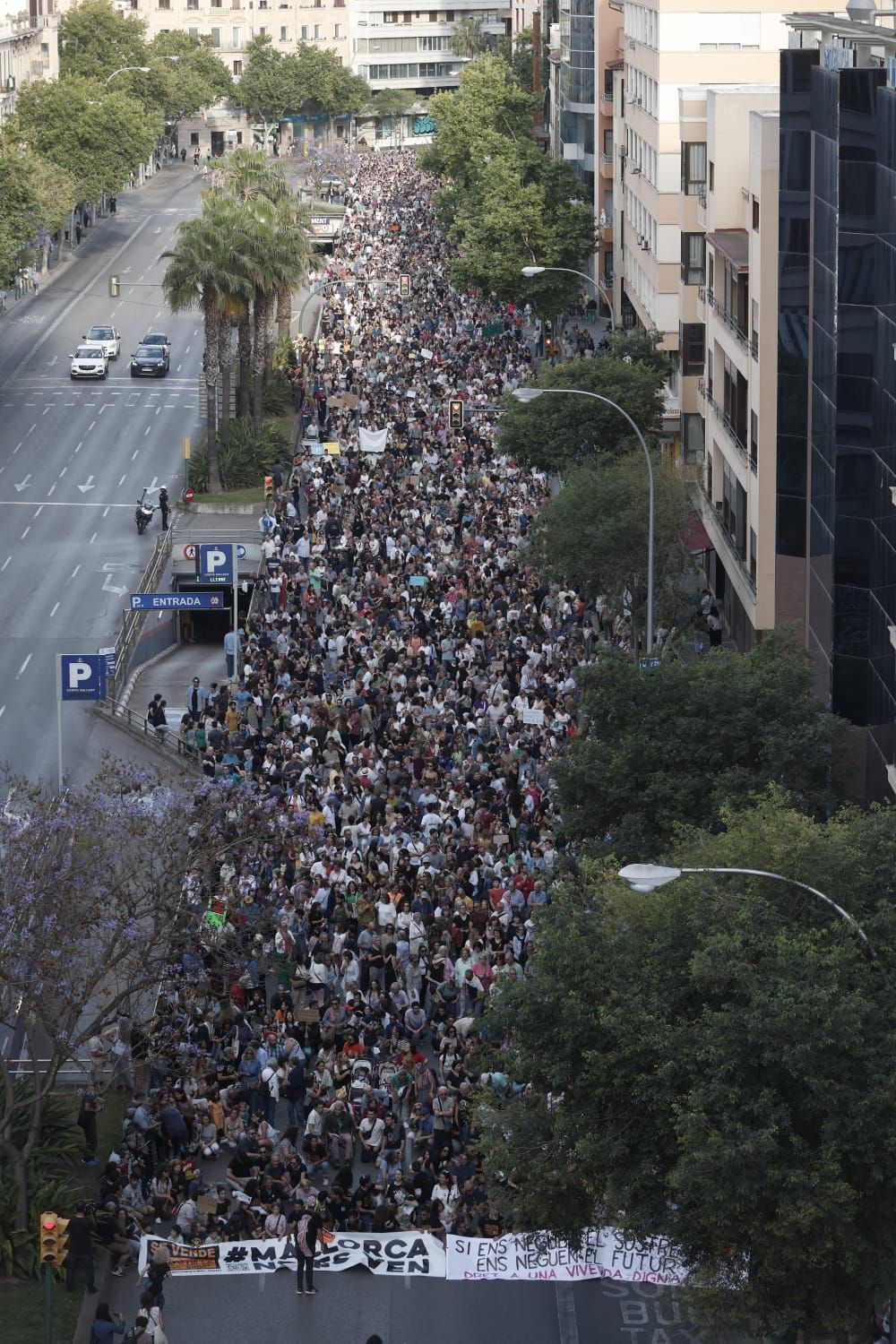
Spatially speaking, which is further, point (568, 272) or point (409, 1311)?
point (568, 272)

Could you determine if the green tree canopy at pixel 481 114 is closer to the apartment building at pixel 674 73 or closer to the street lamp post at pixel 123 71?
the street lamp post at pixel 123 71

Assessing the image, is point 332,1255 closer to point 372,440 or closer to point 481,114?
point 372,440

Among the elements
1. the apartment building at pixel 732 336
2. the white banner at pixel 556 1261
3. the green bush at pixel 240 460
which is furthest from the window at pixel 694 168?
the white banner at pixel 556 1261

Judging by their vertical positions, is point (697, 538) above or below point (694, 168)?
below

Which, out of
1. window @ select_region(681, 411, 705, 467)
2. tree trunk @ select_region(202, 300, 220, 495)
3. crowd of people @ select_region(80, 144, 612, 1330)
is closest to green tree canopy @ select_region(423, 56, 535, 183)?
tree trunk @ select_region(202, 300, 220, 495)

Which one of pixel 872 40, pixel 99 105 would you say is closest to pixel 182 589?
pixel 872 40

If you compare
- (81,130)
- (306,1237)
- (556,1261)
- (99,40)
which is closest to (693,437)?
(306,1237)

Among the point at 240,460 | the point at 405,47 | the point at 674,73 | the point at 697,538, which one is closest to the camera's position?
the point at 697,538
